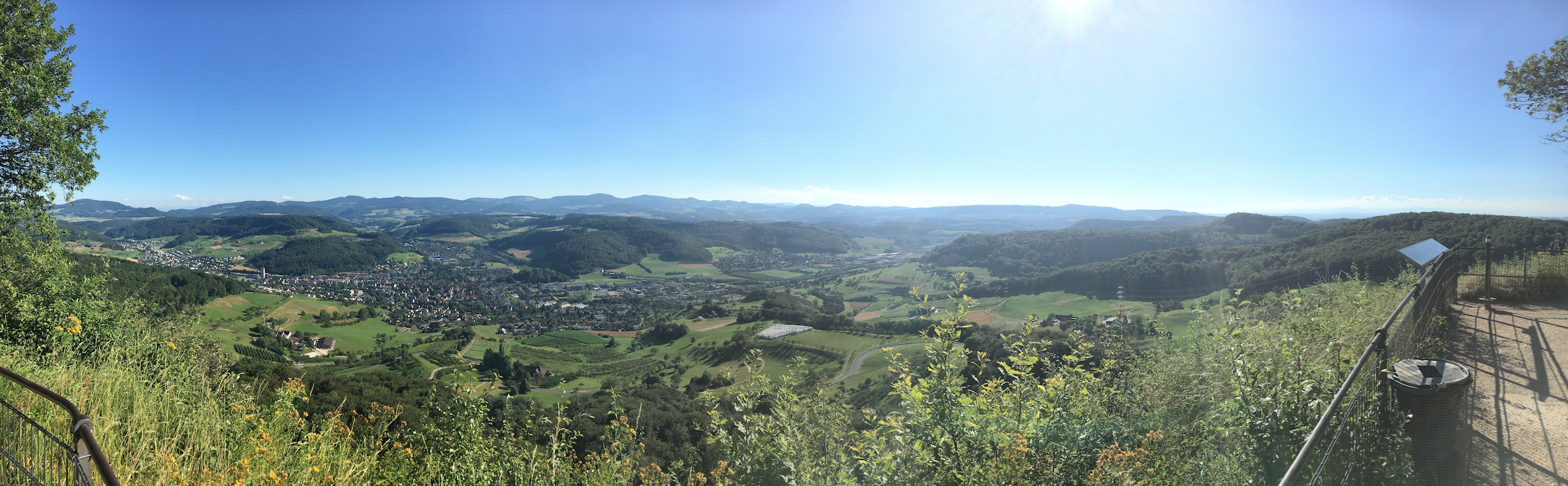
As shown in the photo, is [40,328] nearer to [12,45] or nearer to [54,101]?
[54,101]

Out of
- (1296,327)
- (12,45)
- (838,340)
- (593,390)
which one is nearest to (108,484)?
(1296,327)

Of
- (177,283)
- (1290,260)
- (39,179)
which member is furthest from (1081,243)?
(177,283)

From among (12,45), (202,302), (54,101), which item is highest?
(12,45)

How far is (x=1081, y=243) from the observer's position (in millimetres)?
86438

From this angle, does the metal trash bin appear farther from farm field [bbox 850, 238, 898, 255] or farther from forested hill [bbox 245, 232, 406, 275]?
farm field [bbox 850, 238, 898, 255]

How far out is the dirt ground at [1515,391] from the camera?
10.5 ft

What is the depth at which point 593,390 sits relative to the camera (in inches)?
1531

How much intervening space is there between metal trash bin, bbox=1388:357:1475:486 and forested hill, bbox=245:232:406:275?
133 metres

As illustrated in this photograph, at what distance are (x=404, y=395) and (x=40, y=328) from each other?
863 centimetres

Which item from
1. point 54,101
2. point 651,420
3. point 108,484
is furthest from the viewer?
point 651,420

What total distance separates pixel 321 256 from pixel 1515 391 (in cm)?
14418

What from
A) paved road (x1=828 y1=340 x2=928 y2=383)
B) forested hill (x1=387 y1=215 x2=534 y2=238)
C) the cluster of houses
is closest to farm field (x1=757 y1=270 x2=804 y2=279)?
paved road (x1=828 y1=340 x2=928 y2=383)

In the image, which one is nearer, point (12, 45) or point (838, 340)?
point (12, 45)

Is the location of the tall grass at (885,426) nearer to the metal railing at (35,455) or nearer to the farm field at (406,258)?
the metal railing at (35,455)
